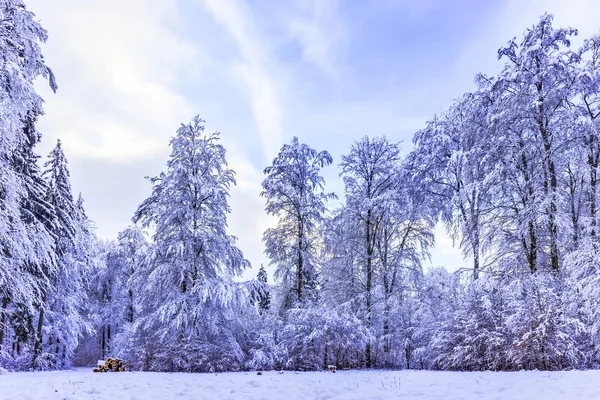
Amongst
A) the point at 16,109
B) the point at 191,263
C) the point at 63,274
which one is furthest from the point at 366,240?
the point at 63,274

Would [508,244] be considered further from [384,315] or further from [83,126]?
[83,126]

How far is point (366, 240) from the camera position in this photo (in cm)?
2000

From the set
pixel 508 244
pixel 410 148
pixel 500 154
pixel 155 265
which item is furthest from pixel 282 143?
pixel 508 244

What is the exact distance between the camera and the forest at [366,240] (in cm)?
1113

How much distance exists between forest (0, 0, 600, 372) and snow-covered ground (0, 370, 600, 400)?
2441mm

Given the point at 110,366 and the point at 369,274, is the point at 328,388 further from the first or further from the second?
the point at 369,274

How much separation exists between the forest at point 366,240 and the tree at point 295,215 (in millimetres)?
74

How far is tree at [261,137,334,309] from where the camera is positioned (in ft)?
61.0

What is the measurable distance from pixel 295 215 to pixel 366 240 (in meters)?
4.14

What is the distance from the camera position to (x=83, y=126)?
508 inches

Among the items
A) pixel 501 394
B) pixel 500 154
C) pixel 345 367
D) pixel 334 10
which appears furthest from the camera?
pixel 345 367

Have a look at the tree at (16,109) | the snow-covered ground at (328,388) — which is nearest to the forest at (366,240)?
the tree at (16,109)

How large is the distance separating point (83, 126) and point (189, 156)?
411 centimetres

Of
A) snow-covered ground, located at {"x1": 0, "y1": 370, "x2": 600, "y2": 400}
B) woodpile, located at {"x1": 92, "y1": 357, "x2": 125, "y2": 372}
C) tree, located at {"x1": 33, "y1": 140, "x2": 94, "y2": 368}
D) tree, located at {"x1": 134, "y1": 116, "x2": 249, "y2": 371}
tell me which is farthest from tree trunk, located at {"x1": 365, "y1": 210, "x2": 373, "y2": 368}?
tree, located at {"x1": 33, "y1": 140, "x2": 94, "y2": 368}
